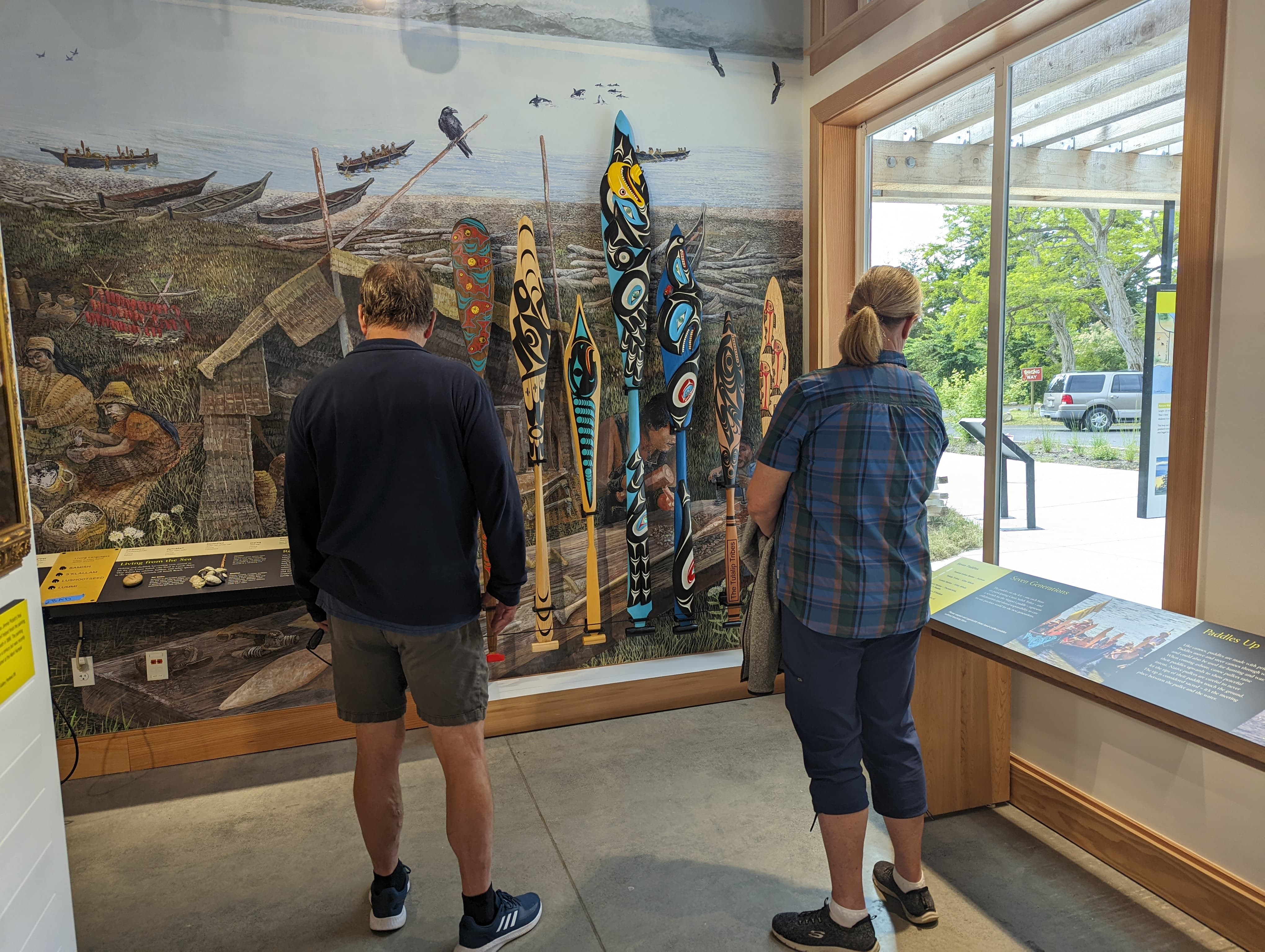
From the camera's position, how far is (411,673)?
1.74m

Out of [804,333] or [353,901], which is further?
[804,333]

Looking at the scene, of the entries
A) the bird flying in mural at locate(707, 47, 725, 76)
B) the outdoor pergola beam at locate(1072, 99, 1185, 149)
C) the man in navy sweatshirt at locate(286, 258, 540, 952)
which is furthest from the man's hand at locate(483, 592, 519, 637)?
the bird flying in mural at locate(707, 47, 725, 76)

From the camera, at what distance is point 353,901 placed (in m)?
2.08

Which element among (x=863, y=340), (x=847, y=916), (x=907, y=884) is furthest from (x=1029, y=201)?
(x=847, y=916)

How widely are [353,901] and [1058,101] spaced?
3.04 meters

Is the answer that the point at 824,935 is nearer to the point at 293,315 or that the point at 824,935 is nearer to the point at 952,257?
the point at 952,257

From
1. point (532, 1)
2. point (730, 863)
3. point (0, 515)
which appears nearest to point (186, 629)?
point (0, 515)

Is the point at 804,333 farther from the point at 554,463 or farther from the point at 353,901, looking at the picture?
the point at 353,901

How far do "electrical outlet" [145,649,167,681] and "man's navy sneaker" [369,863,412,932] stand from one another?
1409mm

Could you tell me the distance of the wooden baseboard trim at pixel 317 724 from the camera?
9.32 feet

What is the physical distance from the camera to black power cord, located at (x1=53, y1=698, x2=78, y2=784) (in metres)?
2.78

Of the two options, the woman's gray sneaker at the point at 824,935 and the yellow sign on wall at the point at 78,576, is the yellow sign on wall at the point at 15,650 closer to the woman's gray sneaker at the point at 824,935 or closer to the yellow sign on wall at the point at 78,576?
the yellow sign on wall at the point at 78,576

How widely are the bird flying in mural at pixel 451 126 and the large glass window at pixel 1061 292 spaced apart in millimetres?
1722

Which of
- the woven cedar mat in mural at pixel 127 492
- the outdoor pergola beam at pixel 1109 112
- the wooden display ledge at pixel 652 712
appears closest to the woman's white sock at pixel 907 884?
the wooden display ledge at pixel 652 712
